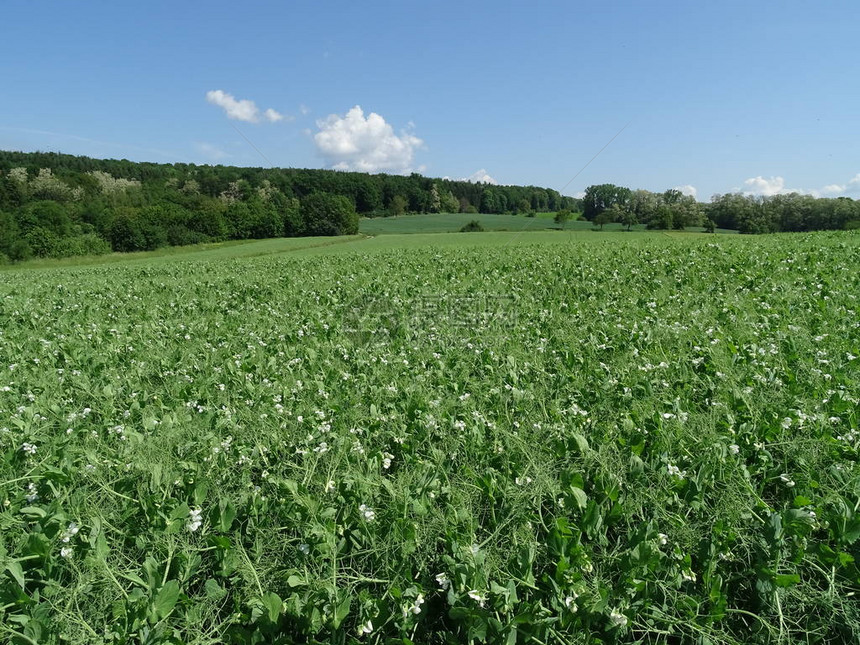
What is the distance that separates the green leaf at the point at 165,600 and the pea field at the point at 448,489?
0.8 inches

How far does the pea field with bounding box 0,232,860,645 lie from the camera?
101 inches

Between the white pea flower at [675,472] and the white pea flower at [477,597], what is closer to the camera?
the white pea flower at [477,597]

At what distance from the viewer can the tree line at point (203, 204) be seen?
6719cm

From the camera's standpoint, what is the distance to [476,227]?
62.0 meters

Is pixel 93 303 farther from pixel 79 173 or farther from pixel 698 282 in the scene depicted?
pixel 79 173

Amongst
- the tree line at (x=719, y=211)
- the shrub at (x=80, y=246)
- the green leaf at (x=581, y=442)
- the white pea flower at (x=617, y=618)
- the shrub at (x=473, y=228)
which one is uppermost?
the tree line at (x=719, y=211)

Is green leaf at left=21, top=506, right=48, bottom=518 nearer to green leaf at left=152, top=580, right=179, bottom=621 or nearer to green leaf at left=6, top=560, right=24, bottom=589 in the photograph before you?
green leaf at left=6, top=560, right=24, bottom=589

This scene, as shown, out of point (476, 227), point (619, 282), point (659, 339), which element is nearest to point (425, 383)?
point (659, 339)

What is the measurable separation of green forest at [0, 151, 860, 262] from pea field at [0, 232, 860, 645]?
4268 centimetres

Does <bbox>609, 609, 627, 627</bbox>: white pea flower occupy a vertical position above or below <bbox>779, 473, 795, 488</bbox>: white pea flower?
below

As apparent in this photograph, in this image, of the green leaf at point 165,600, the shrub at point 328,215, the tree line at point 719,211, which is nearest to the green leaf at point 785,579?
the green leaf at point 165,600

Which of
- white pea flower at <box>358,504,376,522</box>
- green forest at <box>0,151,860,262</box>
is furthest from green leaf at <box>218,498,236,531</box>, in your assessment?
green forest at <box>0,151,860,262</box>

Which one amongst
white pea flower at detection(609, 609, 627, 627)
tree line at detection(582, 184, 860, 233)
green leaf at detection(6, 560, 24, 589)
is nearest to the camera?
white pea flower at detection(609, 609, 627, 627)

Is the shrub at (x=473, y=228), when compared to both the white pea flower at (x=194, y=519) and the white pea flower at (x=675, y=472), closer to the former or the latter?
the white pea flower at (x=675, y=472)
